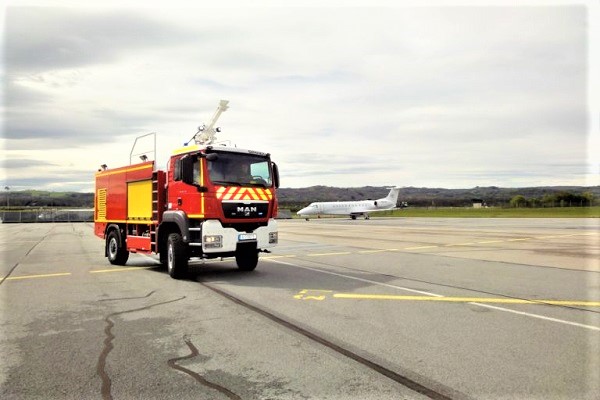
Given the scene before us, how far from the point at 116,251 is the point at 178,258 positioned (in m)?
4.03

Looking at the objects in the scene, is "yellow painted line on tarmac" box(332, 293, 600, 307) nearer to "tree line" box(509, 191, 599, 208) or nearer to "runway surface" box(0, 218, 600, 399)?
"runway surface" box(0, 218, 600, 399)

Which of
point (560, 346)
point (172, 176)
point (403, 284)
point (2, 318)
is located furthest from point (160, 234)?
point (560, 346)

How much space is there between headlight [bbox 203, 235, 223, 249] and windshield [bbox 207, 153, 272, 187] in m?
1.27

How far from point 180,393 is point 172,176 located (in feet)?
26.3

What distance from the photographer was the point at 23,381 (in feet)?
14.4

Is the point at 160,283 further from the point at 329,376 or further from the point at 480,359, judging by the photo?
the point at 480,359

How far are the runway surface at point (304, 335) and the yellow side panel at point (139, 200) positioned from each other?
171 cm

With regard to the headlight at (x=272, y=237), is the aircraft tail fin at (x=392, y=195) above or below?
above

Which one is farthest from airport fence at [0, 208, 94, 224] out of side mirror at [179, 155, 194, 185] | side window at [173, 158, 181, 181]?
side mirror at [179, 155, 194, 185]

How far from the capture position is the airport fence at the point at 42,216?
5762cm

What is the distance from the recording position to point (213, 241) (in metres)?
10.2

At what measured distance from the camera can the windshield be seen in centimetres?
1064

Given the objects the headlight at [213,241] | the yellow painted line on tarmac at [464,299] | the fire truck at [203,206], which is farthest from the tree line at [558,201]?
the headlight at [213,241]

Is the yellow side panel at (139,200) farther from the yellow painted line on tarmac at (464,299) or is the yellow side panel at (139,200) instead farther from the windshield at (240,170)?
the yellow painted line on tarmac at (464,299)
